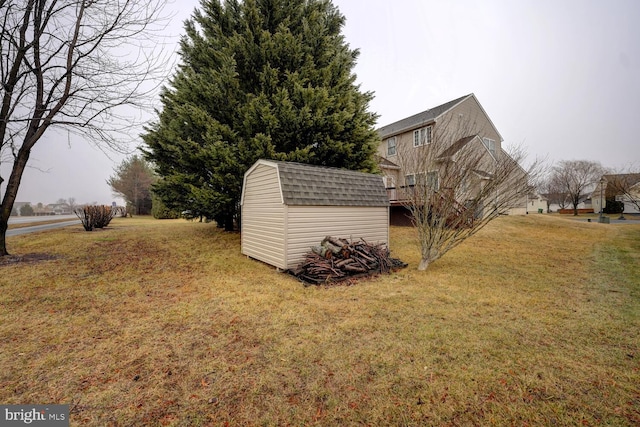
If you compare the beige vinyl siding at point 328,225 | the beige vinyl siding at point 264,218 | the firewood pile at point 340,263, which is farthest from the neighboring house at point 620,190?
the beige vinyl siding at point 264,218

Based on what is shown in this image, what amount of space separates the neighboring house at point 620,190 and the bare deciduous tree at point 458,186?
15.0 m

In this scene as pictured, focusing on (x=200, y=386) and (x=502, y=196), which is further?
(x=502, y=196)

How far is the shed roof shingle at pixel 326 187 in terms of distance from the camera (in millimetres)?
7109

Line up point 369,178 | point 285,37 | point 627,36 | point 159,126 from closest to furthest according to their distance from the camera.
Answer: point 369,178 → point 285,37 → point 159,126 → point 627,36

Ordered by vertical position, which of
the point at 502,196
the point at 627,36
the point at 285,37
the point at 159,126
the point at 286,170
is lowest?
the point at 502,196

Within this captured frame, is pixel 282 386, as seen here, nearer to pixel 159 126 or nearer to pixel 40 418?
pixel 40 418

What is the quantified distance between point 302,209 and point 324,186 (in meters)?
1.16

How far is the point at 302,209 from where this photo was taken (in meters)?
7.18

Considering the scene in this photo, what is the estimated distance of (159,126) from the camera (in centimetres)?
1142

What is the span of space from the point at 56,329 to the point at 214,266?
13.3 ft

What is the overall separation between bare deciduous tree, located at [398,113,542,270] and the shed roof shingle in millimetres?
1676

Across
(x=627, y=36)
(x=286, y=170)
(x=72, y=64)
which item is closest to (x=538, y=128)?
(x=627, y=36)

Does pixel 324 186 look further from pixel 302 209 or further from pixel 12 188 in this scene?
pixel 12 188

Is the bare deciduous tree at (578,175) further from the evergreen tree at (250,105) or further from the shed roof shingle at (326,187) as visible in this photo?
the shed roof shingle at (326,187)
